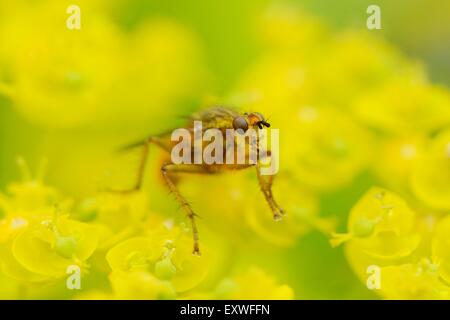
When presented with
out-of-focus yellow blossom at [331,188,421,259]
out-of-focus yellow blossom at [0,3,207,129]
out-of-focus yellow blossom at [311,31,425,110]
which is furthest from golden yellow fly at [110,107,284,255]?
out-of-focus yellow blossom at [311,31,425,110]

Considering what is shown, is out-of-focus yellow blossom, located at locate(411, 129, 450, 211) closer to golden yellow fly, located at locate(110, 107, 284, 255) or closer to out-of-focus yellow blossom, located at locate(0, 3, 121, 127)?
golden yellow fly, located at locate(110, 107, 284, 255)

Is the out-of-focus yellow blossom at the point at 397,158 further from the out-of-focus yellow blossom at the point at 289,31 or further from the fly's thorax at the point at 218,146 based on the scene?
the out-of-focus yellow blossom at the point at 289,31

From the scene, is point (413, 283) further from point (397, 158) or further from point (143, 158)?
point (143, 158)

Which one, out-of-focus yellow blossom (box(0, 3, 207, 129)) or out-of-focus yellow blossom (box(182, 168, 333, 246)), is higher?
out-of-focus yellow blossom (box(0, 3, 207, 129))

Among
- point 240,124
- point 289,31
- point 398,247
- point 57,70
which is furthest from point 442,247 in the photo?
point 289,31
